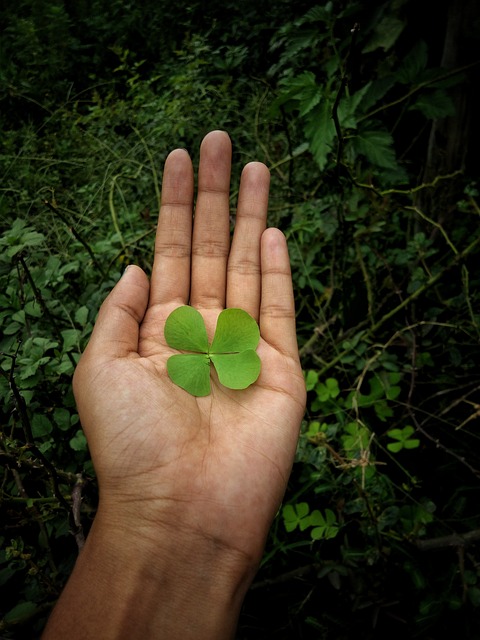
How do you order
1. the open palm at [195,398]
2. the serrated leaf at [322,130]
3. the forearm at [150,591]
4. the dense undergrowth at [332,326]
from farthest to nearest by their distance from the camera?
the serrated leaf at [322,130]
the dense undergrowth at [332,326]
the open palm at [195,398]
the forearm at [150,591]

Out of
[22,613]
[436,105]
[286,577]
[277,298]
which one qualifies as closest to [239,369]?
[277,298]

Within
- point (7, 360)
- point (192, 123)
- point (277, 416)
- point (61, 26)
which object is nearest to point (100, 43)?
point (61, 26)

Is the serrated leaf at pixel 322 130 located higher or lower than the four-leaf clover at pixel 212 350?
higher

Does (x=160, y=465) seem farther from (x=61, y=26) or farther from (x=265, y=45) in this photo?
(x=61, y=26)

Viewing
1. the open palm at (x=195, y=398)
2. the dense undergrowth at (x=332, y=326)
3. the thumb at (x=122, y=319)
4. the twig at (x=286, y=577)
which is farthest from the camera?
the twig at (x=286, y=577)

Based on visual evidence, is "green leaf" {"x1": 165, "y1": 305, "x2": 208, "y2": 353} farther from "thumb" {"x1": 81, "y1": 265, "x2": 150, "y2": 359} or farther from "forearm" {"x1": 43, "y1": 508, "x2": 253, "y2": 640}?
"forearm" {"x1": 43, "y1": 508, "x2": 253, "y2": 640}

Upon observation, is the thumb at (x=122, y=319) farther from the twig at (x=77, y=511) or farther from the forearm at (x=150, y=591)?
the forearm at (x=150, y=591)

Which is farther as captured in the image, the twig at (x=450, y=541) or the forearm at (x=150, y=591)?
the twig at (x=450, y=541)

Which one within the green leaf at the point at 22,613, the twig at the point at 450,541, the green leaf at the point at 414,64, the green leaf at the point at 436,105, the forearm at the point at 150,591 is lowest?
the twig at the point at 450,541

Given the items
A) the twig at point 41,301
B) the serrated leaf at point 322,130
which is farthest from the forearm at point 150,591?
the serrated leaf at point 322,130
